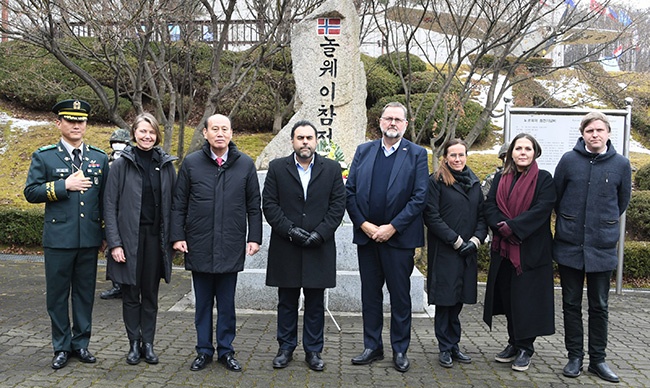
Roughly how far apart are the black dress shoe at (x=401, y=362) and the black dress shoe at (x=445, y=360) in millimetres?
272

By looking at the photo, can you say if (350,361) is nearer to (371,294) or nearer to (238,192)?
(371,294)

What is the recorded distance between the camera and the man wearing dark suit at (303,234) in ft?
14.2

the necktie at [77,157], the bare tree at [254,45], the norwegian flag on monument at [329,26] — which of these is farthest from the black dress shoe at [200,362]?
the bare tree at [254,45]

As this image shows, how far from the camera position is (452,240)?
442cm

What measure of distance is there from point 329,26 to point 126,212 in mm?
3789

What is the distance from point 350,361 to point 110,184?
2330 millimetres

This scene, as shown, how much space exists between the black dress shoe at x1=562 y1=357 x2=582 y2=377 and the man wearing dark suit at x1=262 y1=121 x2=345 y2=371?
186 cm

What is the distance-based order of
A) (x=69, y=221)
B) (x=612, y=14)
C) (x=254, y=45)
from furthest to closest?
(x=254, y=45)
(x=612, y=14)
(x=69, y=221)

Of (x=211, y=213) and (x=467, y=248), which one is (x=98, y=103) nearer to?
(x=211, y=213)

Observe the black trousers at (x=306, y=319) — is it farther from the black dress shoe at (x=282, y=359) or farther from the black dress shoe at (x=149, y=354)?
the black dress shoe at (x=149, y=354)

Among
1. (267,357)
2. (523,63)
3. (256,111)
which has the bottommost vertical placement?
(267,357)

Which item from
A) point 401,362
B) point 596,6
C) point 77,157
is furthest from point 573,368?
point 596,6

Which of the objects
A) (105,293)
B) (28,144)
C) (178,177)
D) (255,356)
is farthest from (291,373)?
(28,144)

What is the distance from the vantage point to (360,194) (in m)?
4.57
